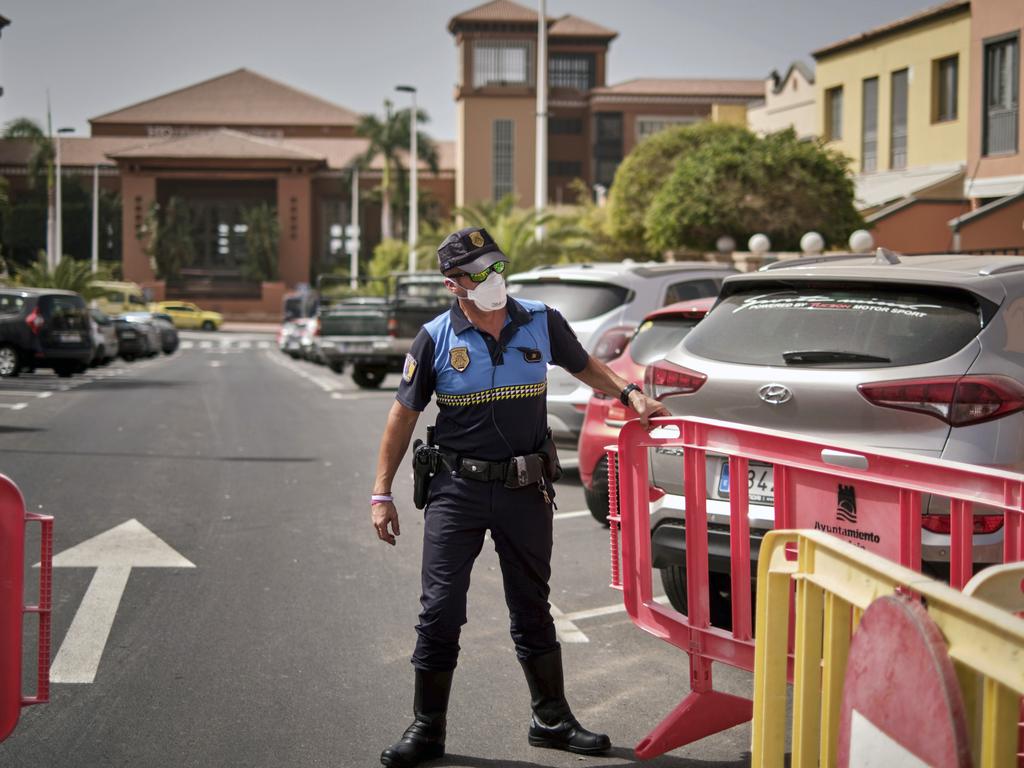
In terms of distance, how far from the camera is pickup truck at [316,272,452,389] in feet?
89.9

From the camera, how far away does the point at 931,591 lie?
2867mm

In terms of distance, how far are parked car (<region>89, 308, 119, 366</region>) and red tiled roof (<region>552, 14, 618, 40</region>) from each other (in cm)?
6004

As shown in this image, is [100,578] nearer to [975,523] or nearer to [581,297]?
[975,523]

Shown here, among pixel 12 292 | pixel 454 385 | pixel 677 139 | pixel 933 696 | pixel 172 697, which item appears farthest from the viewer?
pixel 677 139

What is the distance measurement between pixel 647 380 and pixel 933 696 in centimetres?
426

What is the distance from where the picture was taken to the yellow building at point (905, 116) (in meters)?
33.3

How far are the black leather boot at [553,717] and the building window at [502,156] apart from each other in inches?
3337

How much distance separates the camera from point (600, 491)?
9.45m

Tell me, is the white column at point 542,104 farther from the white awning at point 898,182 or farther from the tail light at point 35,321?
the tail light at point 35,321

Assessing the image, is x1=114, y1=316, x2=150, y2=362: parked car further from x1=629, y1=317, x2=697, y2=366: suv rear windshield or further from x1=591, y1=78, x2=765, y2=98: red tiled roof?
x1=591, y1=78, x2=765, y2=98: red tiled roof

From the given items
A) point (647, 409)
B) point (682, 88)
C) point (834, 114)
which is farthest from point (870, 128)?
point (682, 88)

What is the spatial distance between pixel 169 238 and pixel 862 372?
88.1m

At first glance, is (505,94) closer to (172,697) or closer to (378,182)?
(378,182)

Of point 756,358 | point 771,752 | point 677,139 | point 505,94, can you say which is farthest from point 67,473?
point 505,94
